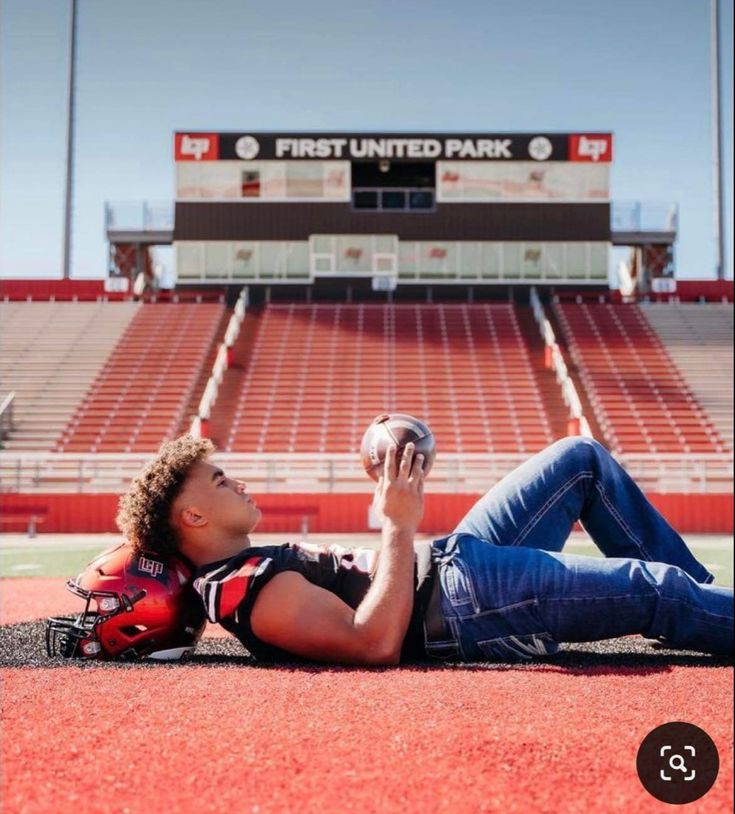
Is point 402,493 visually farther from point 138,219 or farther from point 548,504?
point 138,219

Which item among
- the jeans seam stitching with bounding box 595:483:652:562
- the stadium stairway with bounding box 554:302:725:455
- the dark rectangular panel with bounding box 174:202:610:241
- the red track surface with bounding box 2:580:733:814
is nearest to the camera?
the red track surface with bounding box 2:580:733:814

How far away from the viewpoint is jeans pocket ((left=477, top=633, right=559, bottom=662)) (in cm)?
280

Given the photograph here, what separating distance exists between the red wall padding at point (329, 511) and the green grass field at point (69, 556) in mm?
1377

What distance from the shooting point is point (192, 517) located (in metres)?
2.87

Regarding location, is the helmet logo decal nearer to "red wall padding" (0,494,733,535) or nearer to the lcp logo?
"red wall padding" (0,494,733,535)

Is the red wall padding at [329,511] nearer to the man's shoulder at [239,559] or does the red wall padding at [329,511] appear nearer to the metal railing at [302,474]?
the metal railing at [302,474]

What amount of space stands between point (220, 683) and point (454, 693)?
0.70 metres

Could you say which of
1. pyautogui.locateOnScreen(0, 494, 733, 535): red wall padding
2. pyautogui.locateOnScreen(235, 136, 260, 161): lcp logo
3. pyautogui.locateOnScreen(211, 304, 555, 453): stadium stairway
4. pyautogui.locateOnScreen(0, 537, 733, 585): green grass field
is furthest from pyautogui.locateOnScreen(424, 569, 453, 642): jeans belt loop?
pyautogui.locateOnScreen(235, 136, 260, 161): lcp logo

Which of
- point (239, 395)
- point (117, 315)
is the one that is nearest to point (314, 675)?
point (239, 395)

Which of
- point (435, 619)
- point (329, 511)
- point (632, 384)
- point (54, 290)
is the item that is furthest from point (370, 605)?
point (54, 290)

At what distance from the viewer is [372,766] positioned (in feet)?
5.70

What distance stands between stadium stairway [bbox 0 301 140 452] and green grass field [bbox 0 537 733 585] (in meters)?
3.17

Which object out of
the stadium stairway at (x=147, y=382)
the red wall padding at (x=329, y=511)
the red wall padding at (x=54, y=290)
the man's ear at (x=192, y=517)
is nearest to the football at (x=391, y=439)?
the man's ear at (x=192, y=517)

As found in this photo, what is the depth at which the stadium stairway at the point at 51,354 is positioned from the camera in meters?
17.2
